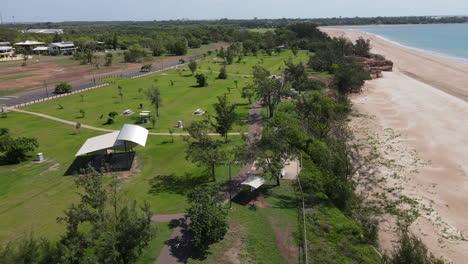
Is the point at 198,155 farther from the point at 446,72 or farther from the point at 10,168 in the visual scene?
the point at 446,72

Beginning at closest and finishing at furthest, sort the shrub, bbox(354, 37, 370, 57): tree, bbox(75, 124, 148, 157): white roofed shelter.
A: bbox(75, 124, 148, 157): white roofed shelter < the shrub < bbox(354, 37, 370, 57): tree

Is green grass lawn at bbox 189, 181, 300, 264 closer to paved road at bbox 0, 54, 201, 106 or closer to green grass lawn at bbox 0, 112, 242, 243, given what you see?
green grass lawn at bbox 0, 112, 242, 243

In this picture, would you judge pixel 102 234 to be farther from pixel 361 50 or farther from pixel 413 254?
pixel 361 50

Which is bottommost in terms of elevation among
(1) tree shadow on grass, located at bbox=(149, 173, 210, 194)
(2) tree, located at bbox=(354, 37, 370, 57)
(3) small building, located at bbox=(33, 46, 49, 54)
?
(1) tree shadow on grass, located at bbox=(149, 173, 210, 194)

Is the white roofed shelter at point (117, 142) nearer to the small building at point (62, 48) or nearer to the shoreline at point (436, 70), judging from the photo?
the shoreline at point (436, 70)

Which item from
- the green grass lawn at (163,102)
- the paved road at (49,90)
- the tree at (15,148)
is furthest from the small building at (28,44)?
the tree at (15,148)

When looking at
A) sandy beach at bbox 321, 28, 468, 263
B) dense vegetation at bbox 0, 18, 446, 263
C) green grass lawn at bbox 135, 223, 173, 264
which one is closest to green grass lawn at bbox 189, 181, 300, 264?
dense vegetation at bbox 0, 18, 446, 263

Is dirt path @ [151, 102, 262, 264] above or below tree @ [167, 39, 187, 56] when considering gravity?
below
